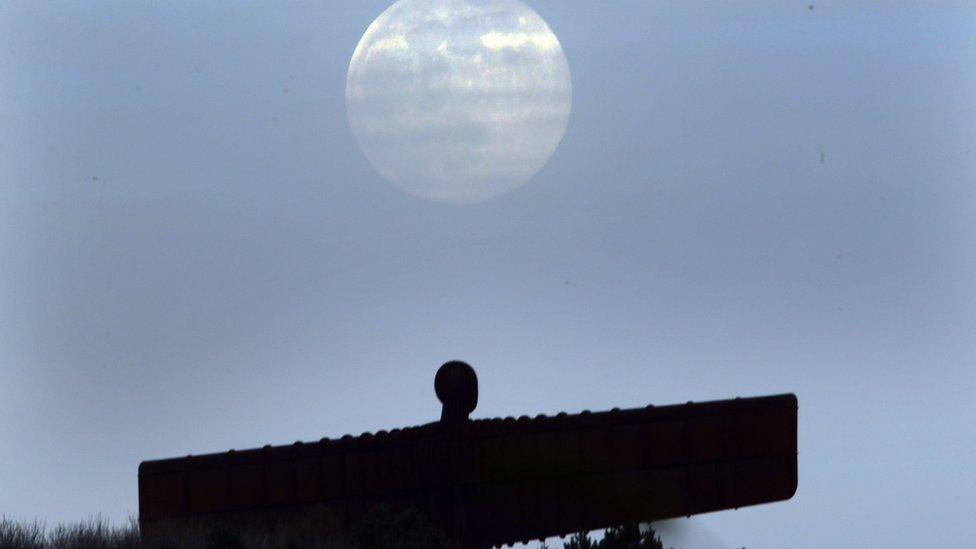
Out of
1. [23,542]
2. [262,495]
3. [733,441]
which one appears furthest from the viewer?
[733,441]

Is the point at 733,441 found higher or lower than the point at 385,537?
higher

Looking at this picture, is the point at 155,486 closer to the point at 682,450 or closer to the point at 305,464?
the point at 305,464

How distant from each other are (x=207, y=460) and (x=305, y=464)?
117 cm

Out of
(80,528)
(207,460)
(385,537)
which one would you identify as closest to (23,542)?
(80,528)

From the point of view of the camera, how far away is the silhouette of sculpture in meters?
18.2

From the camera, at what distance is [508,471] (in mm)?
19609

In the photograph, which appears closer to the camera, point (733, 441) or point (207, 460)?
point (207, 460)

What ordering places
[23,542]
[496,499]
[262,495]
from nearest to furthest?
[23,542] < [262,495] < [496,499]

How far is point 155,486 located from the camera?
17969mm

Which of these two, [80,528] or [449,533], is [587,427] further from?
[80,528]

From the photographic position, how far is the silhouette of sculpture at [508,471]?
18.2 m

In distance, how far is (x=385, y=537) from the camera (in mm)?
17938

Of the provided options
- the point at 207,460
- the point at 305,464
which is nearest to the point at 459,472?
the point at 305,464

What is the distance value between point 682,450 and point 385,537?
4629 millimetres
